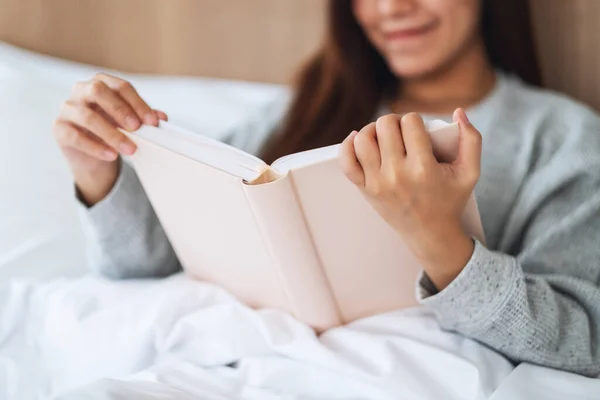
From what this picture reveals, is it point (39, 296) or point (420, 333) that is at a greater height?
point (39, 296)

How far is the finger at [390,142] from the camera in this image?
1.54 ft

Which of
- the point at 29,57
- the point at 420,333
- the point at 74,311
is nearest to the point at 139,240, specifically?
the point at 74,311

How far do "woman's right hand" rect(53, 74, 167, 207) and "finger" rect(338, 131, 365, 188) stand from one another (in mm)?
207

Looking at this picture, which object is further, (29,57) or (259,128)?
(29,57)

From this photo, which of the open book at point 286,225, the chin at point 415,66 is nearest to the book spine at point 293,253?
the open book at point 286,225

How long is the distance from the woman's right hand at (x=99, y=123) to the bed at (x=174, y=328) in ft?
0.46

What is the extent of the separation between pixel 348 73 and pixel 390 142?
1.49 ft

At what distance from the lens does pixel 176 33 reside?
1.21m

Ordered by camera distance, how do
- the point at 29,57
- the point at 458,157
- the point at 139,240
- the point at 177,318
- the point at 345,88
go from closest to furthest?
the point at 458,157 < the point at 177,318 < the point at 139,240 < the point at 345,88 < the point at 29,57

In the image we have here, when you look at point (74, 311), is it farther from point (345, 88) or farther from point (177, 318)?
point (345, 88)

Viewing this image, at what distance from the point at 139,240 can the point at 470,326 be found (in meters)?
0.41

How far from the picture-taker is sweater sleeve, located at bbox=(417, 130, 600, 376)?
1.78 ft

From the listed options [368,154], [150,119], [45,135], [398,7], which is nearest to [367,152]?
[368,154]

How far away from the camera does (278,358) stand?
588 millimetres
